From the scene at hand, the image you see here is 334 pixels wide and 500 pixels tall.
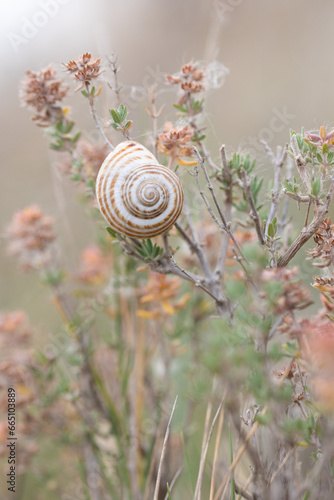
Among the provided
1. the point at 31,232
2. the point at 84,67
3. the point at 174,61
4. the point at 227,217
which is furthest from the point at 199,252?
the point at 174,61

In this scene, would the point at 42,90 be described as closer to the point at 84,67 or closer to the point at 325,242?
the point at 84,67

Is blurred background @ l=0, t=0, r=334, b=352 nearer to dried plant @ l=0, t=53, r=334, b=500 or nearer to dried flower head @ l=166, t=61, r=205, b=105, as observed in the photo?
dried plant @ l=0, t=53, r=334, b=500

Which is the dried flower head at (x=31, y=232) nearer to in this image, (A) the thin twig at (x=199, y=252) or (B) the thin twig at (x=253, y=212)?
(A) the thin twig at (x=199, y=252)

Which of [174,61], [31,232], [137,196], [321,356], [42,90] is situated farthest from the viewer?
[174,61]

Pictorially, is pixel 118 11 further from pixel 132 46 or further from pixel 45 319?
pixel 45 319

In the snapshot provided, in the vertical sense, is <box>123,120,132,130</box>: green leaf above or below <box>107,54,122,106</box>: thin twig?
below

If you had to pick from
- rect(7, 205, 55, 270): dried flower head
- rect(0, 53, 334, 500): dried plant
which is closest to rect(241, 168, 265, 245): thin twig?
rect(0, 53, 334, 500): dried plant
